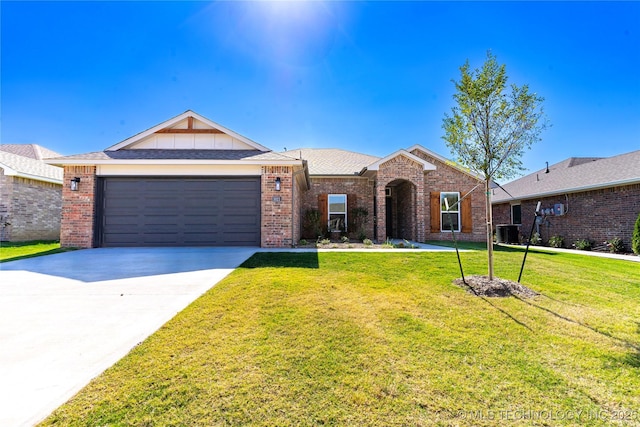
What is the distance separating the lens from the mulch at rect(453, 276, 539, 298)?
4.40 meters

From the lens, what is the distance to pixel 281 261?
6.93 m

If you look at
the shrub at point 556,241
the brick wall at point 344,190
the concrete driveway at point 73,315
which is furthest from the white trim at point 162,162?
the shrub at point 556,241

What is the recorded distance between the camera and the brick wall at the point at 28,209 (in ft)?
38.5

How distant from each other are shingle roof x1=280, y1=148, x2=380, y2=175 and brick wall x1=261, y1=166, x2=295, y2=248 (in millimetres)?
4368

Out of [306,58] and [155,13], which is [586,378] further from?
[155,13]

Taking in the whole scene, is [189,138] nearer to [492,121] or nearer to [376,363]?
[492,121]

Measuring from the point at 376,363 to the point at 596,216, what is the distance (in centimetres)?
1481

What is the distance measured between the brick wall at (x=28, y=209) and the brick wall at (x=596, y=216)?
24.5m

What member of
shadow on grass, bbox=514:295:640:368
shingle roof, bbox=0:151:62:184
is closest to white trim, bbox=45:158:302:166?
shingle roof, bbox=0:151:62:184

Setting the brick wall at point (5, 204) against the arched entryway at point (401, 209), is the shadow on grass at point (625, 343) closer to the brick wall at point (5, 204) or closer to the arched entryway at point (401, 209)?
the arched entryway at point (401, 209)

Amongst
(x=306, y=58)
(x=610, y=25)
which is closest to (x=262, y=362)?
(x=306, y=58)

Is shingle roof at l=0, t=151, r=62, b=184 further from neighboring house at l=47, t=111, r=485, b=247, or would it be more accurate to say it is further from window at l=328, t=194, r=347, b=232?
window at l=328, t=194, r=347, b=232

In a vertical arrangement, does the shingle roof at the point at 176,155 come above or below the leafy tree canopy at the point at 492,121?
above

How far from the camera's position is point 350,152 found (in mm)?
18516
